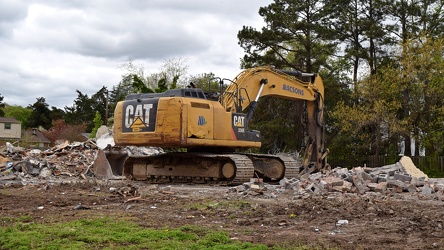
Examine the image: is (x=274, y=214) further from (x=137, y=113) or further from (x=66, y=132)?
(x=66, y=132)

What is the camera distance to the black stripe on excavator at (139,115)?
1669 cm

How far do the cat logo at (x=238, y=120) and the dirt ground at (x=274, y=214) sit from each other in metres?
3.80

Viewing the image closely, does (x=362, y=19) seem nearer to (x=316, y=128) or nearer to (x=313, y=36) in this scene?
(x=313, y=36)

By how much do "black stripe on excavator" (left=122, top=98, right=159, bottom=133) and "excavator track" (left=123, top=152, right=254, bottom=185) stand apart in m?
1.75

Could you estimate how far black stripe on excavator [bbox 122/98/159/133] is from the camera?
1669 cm

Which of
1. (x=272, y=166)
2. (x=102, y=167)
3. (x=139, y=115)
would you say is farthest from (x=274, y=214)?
(x=102, y=167)

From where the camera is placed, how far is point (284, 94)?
1975 centimetres

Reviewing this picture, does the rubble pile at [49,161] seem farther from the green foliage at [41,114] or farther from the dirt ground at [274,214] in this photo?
the green foliage at [41,114]

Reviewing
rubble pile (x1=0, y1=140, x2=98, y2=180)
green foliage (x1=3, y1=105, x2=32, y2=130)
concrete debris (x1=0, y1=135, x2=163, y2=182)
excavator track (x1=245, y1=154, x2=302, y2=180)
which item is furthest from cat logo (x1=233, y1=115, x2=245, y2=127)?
green foliage (x1=3, y1=105, x2=32, y2=130)

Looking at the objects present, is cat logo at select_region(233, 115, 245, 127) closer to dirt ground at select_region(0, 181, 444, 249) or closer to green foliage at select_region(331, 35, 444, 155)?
dirt ground at select_region(0, 181, 444, 249)

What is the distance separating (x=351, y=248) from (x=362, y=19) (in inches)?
1273

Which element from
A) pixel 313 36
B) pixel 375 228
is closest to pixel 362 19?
pixel 313 36

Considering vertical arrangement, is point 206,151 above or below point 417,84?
below

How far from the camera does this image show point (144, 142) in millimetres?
16828
